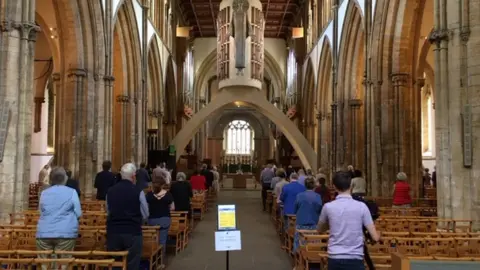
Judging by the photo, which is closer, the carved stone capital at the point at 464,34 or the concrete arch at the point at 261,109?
the carved stone capital at the point at 464,34

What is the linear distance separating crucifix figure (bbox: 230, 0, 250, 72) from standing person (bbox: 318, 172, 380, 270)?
2070 cm

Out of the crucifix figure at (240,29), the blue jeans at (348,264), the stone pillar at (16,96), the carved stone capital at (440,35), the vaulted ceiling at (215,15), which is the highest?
the vaulted ceiling at (215,15)

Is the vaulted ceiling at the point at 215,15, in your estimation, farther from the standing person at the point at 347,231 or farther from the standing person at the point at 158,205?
the standing person at the point at 347,231

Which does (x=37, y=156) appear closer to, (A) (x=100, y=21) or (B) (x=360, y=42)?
(A) (x=100, y=21)

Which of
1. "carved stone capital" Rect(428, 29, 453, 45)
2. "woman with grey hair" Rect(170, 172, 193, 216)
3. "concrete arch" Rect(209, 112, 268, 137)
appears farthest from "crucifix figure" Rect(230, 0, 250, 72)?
"concrete arch" Rect(209, 112, 268, 137)

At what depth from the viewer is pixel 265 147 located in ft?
155

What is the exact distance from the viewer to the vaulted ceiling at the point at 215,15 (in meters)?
32.7

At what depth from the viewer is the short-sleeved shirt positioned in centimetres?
406

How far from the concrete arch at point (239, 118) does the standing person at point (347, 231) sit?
43.3 m

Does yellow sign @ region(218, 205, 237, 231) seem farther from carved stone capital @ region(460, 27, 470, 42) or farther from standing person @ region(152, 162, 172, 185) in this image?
carved stone capital @ region(460, 27, 470, 42)

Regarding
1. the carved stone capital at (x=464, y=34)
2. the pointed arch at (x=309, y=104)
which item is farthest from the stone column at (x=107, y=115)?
the pointed arch at (x=309, y=104)

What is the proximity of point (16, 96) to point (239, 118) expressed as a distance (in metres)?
39.0

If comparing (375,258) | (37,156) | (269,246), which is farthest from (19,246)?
(37,156)

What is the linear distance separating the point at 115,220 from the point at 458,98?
260 inches
